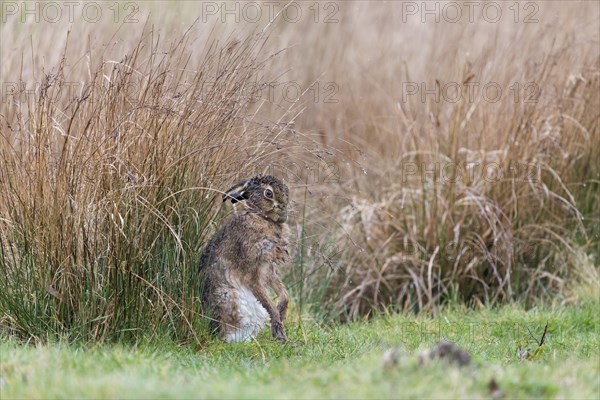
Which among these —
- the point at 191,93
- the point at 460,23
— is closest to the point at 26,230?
the point at 191,93

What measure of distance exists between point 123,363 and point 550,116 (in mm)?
5337

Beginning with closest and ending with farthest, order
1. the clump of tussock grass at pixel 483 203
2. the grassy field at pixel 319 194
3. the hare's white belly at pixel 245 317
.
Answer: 1. the grassy field at pixel 319 194
2. the hare's white belly at pixel 245 317
3. the clump of tussock grass at pixel 483 203

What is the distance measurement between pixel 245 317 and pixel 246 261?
1.22ft

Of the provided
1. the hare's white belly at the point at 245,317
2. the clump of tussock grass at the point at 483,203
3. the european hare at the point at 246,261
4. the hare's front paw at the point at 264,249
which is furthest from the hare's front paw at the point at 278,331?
the clump of tussock grass at the point at 483,203

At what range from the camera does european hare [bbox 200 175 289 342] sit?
627cm

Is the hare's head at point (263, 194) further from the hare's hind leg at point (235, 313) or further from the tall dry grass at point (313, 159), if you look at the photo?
the hare's hind leg at point (235, 313)

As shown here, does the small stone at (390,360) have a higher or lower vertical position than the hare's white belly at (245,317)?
higher

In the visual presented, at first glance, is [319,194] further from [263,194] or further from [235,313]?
[235,313]

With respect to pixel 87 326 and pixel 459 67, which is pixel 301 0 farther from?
pixel 87 326

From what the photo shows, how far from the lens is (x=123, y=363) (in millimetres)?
5090

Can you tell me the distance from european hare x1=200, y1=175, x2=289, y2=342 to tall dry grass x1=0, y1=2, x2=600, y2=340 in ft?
0.57

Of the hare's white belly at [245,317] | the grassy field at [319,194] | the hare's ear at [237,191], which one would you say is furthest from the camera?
the hare's white belly at [245,317]

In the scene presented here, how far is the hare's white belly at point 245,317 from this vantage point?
632 centimetres

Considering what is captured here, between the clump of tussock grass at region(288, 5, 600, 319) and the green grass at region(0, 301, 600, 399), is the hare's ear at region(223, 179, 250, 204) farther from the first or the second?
the clump of tussock grass at region(288, 5, 600, 319)
